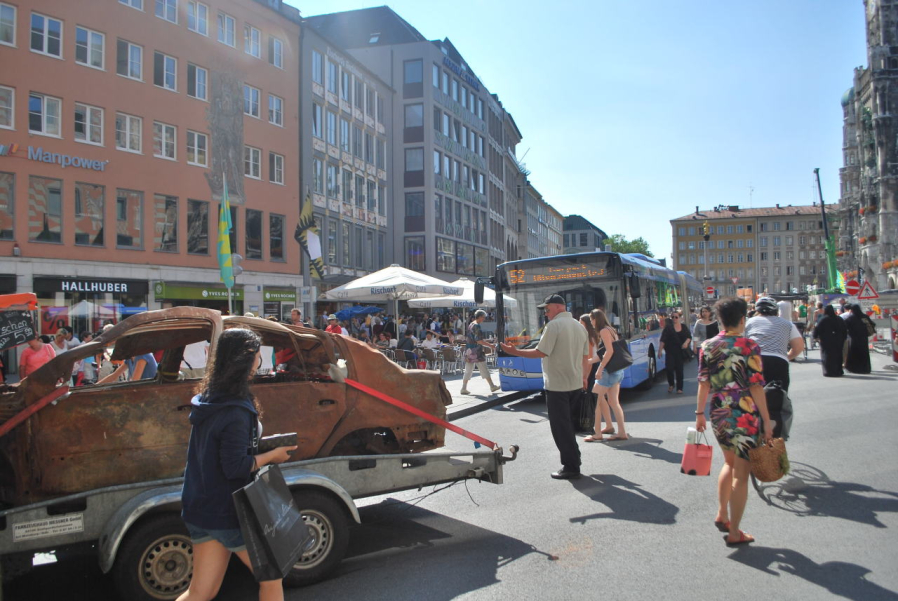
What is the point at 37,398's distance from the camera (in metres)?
4.17

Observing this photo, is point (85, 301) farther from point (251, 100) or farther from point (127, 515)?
point (127, 515)

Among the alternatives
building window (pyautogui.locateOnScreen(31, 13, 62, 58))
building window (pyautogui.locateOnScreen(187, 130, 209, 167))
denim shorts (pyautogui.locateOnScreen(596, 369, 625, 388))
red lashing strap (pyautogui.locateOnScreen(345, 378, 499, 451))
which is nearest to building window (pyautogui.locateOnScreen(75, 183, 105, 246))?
building window (pyautogui.locateOnScreen(187, 130, 209, 167))

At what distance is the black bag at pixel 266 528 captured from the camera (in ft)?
9.80

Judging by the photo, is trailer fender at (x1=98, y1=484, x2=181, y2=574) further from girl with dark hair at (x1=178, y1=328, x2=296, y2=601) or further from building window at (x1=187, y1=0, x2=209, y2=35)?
building window at (x1=187, y1=0, x2=209, y2=35)

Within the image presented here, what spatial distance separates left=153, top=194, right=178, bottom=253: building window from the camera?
2644cm

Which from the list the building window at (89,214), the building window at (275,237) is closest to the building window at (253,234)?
the building window at (275,237)

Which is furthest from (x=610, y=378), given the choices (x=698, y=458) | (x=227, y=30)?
(x=227, y=30)

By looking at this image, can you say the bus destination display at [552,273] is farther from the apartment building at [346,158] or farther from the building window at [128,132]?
the apartment building at [346,158]

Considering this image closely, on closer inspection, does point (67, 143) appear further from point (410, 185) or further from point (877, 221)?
point (877, 221)

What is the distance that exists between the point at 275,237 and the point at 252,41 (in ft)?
28.6

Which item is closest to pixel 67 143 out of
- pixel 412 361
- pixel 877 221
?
pixel 412 361

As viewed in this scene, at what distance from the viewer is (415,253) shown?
1834 inches

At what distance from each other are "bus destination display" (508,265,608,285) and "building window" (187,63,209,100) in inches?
767

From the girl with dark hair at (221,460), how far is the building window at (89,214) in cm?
2389
